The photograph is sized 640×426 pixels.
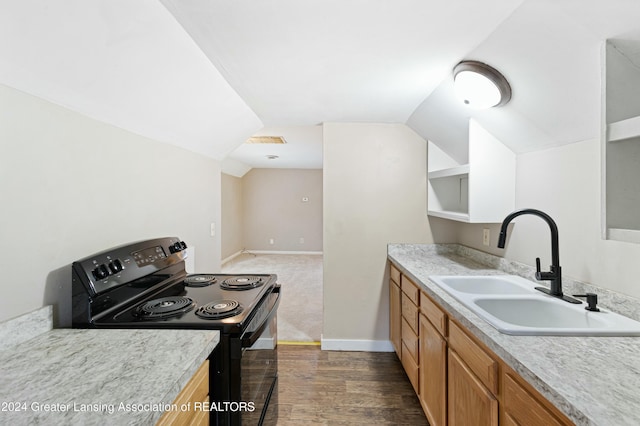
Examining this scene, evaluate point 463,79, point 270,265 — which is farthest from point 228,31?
point 270,265

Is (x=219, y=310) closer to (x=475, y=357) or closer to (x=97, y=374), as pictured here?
(x=97, y=374)

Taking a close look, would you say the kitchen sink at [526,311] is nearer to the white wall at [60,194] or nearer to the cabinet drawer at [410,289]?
the cabinet drawer at [410,289]

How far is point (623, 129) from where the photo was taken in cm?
81

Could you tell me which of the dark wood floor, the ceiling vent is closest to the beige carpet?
the dark wood floor

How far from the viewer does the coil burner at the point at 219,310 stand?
1141 mm

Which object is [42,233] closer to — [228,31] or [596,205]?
[228,31]

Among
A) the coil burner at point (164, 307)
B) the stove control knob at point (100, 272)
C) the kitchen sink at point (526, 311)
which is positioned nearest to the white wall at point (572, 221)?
the kitchen sink at point (526, 311)

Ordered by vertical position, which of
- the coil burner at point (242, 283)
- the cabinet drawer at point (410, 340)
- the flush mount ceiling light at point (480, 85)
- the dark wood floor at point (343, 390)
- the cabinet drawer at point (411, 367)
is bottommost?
the dark wood floor at point (343, 390)

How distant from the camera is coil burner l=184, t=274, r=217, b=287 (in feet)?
5.33

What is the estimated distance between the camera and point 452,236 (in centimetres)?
263

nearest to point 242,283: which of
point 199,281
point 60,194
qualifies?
point 199,281

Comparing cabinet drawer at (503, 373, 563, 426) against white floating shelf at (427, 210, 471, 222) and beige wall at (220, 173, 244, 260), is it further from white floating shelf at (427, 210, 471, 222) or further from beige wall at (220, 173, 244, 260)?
beige wall at (220, 173, 244, 260)

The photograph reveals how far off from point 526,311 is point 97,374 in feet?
5.61

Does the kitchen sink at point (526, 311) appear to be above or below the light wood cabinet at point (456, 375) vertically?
above
